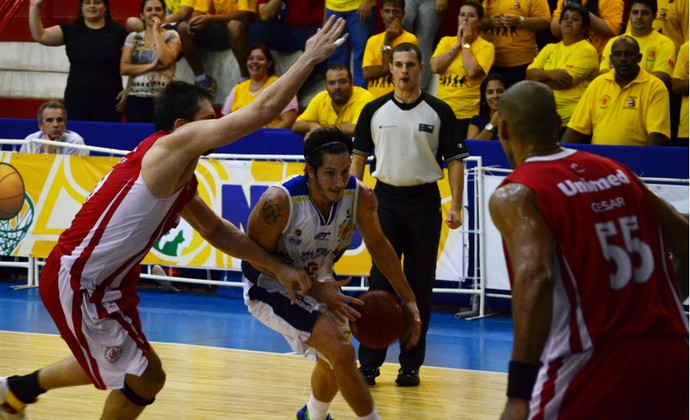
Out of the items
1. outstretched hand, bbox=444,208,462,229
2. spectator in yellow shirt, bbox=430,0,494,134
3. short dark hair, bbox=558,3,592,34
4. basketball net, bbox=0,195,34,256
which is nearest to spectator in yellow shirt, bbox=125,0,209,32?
basketball net, bbox=0,195,34,256

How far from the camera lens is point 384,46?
11.3 m

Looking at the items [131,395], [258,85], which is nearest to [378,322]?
[131,395]

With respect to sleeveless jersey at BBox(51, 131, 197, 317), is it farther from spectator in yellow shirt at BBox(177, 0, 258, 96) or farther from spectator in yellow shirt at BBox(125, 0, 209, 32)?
spectator in yellow shirt at BBox(125, 0, 209, 32)

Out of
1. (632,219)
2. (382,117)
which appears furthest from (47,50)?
(632,219)

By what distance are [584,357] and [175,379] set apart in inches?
186

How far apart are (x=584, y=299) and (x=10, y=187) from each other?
353 inches

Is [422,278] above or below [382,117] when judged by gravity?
below

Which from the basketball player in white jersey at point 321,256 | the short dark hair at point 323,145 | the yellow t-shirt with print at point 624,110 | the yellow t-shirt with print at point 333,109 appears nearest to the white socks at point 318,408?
the basketball player in white jersey at point 321,256

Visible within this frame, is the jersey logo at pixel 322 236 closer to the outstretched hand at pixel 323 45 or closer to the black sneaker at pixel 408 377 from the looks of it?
the outstretched hand at pixel 323 45

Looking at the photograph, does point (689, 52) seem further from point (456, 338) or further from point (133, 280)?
point (133, 280)

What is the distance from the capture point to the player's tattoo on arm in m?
5.80

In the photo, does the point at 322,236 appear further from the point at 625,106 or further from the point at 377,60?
the point at 377,60

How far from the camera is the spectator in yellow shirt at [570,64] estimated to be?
35.2ft

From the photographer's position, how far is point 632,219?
352cm
